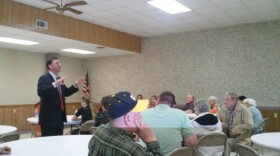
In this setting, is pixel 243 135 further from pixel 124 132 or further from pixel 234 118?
pixel 124 132

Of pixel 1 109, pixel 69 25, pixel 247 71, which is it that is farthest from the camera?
pixel 1 109

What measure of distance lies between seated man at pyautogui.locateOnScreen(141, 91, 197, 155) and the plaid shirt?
135cm

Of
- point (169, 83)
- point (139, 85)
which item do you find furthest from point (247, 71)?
point (139, 85)

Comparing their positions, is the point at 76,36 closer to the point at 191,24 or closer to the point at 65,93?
the point at 191,24

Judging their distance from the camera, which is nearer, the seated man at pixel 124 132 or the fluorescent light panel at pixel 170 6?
the seated man at pixel 124 132

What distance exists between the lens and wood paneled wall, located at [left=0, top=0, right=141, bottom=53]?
5.70 meters

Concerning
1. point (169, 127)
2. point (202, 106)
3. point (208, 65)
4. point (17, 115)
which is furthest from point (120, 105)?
point (17, 115)

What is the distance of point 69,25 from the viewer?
695 cm

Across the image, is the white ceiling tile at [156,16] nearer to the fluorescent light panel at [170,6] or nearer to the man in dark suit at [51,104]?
the fluorescent light panel at [170,6]

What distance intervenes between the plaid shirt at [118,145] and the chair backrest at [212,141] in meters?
1.67

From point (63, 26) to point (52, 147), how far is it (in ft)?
16.5

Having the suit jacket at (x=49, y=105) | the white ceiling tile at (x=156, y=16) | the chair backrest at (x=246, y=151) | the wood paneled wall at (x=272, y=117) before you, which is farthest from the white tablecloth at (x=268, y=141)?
the wood paneled wall at (x=272, y=117)

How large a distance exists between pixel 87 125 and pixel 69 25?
339cm

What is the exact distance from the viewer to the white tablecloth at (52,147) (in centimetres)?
204
